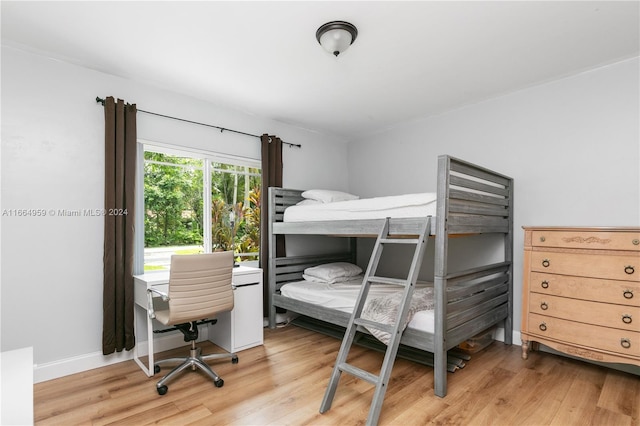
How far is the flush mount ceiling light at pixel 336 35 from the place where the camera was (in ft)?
6.98

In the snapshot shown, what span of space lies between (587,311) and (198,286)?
285cm

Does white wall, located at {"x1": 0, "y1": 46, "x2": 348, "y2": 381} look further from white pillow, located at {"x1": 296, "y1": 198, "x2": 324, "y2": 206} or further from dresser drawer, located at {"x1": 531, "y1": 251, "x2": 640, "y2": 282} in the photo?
dresser drawer, located at {"x1": 531, "y1": 251, "x2": 640, "y2": 282}

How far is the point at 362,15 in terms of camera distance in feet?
6.77

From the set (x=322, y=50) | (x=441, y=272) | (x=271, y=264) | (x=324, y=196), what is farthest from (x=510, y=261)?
(x=322, y=50)

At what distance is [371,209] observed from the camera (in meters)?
2.88

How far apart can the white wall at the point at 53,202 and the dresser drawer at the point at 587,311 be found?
3480mm

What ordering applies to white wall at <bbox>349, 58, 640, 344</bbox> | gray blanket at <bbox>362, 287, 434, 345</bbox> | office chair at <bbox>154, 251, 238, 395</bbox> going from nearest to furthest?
office chair at <bbox>154, 251, 238, 395</bbox>
gray blanket at <bbox>362, 287, 434, 345</bbox>
white wall at <bbox>349, 58, 640, 344</bbox>

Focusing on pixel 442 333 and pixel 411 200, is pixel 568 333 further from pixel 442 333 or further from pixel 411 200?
pixel 411 200

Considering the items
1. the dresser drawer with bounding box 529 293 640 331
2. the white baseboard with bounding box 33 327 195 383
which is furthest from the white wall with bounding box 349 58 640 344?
the white baseboard with bounding box 33 327 195 383

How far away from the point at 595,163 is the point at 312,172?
2932mm

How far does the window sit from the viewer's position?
10.7 feet

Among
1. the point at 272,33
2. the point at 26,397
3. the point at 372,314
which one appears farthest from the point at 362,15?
the point at 26,397

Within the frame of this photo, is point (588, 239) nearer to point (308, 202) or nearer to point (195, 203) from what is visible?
point (308, 202)

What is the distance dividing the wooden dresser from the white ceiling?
53.6 inches
